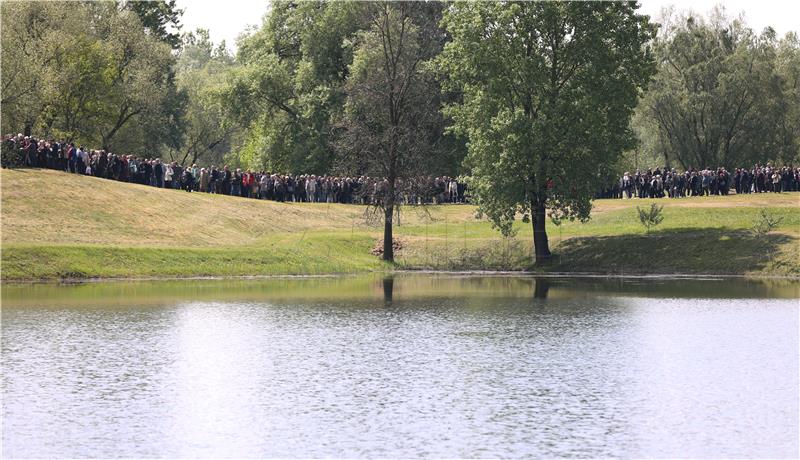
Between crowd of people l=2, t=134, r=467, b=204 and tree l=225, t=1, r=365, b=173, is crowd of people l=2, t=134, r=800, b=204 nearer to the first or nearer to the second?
crowd of people l=2, t=134, r=467, b=204

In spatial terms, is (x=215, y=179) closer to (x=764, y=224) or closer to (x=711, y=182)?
(x=711, y=182)

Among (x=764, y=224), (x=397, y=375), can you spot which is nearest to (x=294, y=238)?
(x=764, y=224)

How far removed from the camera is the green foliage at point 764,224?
66875 mm

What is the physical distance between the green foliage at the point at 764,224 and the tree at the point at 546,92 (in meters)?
8.74

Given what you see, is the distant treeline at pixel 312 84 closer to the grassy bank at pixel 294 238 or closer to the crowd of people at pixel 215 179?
the crowd of people at pixel 215 179

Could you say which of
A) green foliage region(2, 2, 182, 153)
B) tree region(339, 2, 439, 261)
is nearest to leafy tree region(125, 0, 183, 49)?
green foliage region(2, 2, 182, 153)

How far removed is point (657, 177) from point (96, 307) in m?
50.8

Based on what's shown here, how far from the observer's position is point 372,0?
8038cm

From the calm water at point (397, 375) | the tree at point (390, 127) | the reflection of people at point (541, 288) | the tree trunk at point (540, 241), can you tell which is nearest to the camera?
the calm water at point (397, 375)

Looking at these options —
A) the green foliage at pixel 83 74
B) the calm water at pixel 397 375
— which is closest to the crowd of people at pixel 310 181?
the green foliage at pixel 83 74

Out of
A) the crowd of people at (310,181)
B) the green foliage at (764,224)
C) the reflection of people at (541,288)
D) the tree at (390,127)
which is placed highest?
the tree at (390,127)

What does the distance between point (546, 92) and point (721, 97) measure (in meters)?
39.2

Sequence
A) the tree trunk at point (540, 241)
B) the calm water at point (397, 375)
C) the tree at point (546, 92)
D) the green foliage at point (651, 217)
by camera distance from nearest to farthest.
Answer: the calm water at point (397, 375)
the tree at point (546, 92)
the tree trunk at point (540, 241)
the green foliage at point (651, 217)

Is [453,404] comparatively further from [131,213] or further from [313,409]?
[131,213]
